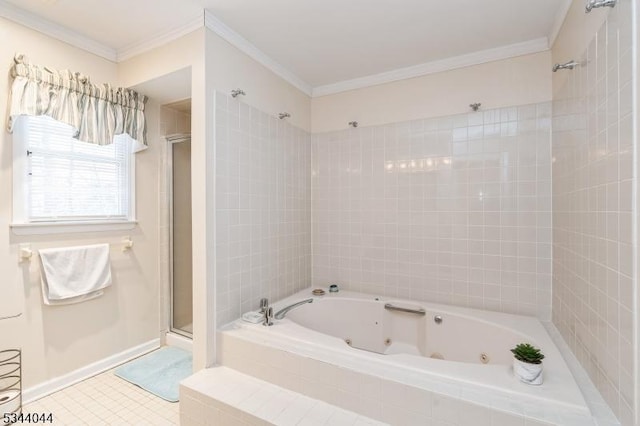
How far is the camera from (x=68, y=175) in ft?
6.64

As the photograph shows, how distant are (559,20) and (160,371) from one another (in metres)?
3.64

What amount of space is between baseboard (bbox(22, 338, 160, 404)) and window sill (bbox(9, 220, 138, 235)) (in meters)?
1.00

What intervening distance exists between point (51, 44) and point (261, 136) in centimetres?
148

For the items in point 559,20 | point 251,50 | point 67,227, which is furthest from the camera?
point 251,50

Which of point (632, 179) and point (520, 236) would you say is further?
point (520, 236)

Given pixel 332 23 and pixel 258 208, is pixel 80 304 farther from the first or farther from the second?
pixel 332 23

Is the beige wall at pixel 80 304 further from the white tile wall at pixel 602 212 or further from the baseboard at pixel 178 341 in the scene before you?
the white tile wall at pixel 602 212

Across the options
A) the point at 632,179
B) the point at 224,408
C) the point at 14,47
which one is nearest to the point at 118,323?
the point at 224,408

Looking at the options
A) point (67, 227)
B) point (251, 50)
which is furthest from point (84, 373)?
point (251, 50)

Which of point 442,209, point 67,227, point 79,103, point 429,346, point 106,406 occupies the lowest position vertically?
point 106,406

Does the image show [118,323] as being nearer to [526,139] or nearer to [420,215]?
[420,215]

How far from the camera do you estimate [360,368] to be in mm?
1452

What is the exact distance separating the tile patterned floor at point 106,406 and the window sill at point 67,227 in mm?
1085

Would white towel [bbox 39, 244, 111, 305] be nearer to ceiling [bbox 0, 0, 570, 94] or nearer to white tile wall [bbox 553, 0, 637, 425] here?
ceiling [bbox 0, 0, 570, 94]
